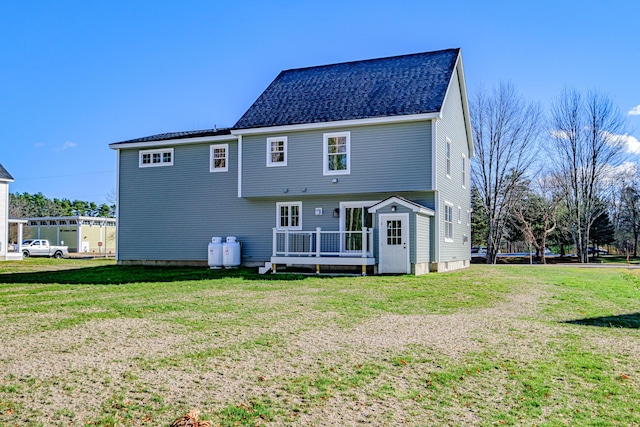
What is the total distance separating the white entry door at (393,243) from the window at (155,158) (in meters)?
9.91

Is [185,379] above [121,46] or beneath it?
A: beneath

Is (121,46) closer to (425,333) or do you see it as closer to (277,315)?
(277,315)

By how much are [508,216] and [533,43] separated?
74.0ft

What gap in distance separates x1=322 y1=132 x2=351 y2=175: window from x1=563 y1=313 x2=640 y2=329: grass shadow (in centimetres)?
1049

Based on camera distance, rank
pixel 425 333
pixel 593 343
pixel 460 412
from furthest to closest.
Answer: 1. pixel 425 333
2. pixel 593 343
3. pixel 460 412

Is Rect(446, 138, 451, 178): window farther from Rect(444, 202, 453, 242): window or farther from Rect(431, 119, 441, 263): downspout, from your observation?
Rect(431, 119, 441, 263): downspout

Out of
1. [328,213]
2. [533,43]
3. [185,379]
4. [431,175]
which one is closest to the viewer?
[185,379]

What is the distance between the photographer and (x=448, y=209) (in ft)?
63.7

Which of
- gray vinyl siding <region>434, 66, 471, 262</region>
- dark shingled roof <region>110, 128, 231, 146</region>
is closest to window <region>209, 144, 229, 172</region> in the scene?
dark shingled roof <region>110, 128, 231, 146</region>

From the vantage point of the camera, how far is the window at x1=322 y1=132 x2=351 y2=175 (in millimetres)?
17812

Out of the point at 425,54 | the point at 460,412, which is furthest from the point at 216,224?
the point at 460,412

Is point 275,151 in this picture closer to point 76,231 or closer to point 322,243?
point 322,243

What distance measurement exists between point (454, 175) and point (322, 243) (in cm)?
614

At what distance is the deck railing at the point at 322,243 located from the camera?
16.4 meters
